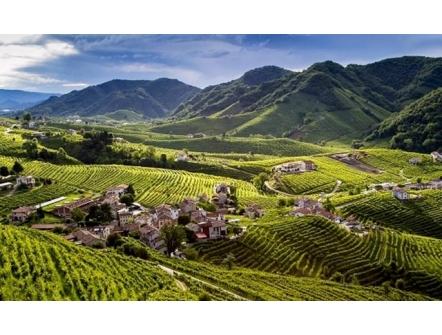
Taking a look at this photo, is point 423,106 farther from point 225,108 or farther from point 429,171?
point 225,108

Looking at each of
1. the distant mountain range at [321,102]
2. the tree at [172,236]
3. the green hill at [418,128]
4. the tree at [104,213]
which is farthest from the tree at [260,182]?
the distant mountain range at [321,102]

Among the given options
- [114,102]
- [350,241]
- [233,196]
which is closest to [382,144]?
[233,196]

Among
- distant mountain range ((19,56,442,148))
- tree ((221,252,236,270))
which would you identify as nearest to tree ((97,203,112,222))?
tree ((221,252,236,270))

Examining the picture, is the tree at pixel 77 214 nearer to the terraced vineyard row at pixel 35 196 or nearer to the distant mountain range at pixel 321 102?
the terraced vineyard row at pixel 35 196

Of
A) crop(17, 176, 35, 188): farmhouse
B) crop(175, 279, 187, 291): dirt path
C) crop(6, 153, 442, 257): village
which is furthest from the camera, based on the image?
crop(17, 176, 35, 188): farmhouse

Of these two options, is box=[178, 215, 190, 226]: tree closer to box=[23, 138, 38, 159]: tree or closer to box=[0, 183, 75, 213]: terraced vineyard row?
box=[0, 183, 75, 213]: terraced vineyard row

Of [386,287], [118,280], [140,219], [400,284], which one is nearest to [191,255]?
[118,280]

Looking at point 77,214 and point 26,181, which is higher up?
point 26,181

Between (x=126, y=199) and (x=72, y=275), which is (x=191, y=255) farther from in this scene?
(x=126, y=199)
